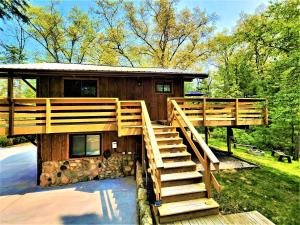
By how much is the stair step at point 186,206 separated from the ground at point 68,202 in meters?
1.49

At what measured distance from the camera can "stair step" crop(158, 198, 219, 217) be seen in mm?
4342

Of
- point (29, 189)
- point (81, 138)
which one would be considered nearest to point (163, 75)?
point (81, 138)

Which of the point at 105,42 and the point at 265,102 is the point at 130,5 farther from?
the point at 265,102

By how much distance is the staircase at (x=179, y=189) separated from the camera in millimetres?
4402

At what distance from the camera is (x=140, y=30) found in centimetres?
2177

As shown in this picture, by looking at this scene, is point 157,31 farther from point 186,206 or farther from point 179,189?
point 186,206

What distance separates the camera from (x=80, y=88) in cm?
896

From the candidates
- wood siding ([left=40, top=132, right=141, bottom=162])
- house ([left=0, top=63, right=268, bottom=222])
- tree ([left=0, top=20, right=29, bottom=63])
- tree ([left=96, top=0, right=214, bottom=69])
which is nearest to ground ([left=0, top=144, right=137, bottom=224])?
house ([left=0, top=63, right=268, bottom=222])

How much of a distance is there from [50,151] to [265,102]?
1051 cm

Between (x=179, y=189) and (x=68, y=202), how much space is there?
4218 mm

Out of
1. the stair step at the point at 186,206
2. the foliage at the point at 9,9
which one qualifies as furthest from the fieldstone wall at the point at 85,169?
the foliage at the point at 9,9

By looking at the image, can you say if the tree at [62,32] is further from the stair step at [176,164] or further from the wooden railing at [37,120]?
the stair step at [176,164]

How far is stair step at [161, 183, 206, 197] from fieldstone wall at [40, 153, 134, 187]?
4.31 m

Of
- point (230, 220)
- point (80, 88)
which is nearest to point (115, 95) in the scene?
point (80, 88)
